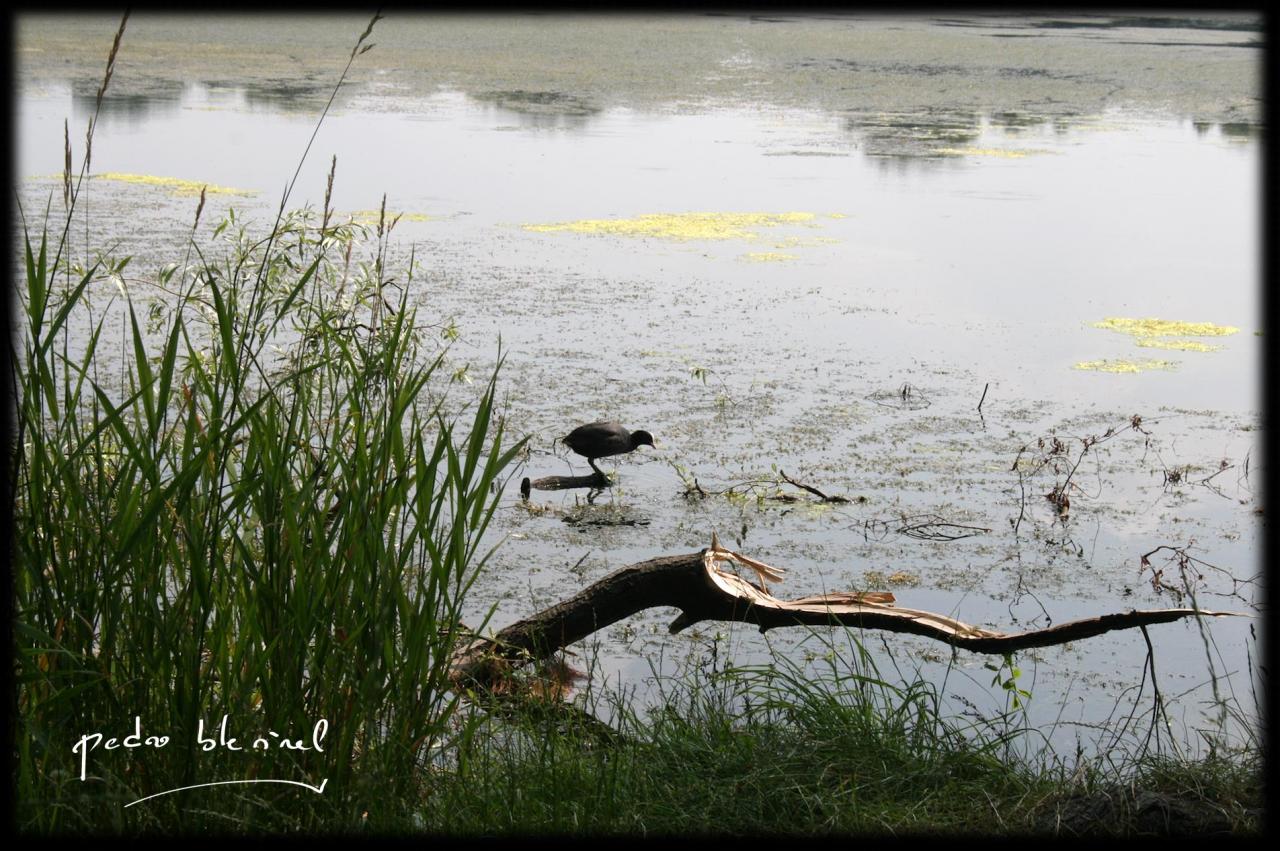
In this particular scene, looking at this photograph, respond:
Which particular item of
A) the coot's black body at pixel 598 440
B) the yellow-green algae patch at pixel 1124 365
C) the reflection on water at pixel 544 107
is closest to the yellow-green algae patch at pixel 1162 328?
the yellow-green algae patch at pixel 1124 365

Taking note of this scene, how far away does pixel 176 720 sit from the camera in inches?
70.5

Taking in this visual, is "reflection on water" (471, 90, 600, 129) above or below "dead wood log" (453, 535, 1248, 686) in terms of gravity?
above

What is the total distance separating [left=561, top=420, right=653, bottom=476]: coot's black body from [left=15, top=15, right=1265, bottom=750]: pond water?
99 millimetres

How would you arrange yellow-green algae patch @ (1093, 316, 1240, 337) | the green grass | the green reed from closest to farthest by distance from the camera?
the green reed, the green grass, yellow-green algae patch @ (1093, 316, 1240, 337)

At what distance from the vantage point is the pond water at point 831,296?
357 centimetres

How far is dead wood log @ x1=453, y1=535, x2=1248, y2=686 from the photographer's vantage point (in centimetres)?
283

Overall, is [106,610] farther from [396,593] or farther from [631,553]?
[631,553]

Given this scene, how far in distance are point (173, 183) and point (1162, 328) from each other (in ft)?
19.1

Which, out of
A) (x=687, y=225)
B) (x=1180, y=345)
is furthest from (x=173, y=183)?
(x=1180, y=345)

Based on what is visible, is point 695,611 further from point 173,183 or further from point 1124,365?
point 173,183

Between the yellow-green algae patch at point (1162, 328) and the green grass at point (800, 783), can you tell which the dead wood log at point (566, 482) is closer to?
the green grass at point (800, 783)

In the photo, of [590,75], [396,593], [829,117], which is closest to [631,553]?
[396,593]

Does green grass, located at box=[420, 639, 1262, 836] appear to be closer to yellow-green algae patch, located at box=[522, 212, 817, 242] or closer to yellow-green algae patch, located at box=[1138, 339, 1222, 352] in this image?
yellow-green algae patch, located at box=[1138, 339, 1222, 352]

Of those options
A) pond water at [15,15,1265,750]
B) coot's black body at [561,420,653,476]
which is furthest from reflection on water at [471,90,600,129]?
coot's black body at [561,420,653,476]
